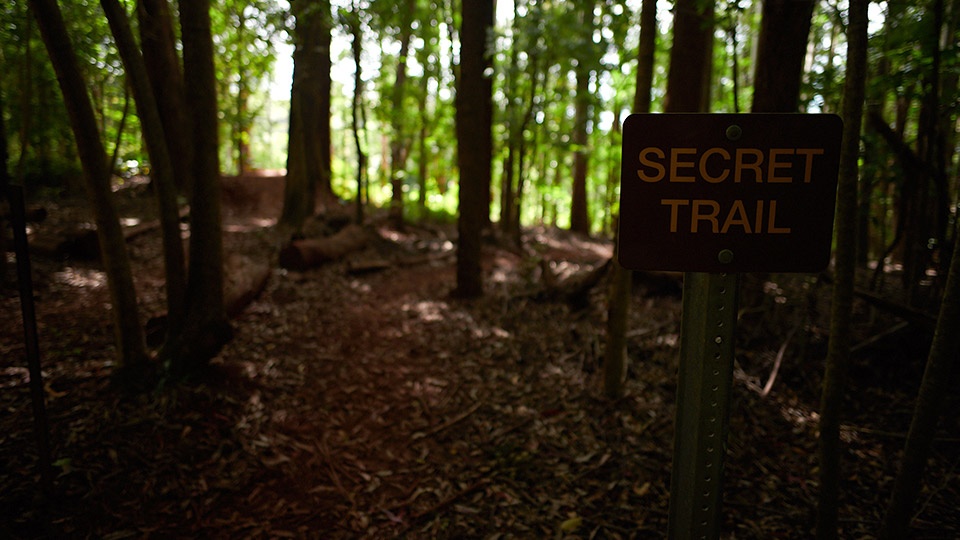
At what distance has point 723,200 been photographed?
142 centimetres

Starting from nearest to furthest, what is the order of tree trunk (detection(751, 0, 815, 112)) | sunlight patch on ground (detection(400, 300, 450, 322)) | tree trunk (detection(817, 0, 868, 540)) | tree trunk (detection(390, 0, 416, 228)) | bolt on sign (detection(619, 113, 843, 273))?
bolt on sign (detection(619, 113, 843, 273)) → tree trunk (detection(817, 0, 868, 540)) → tree trunk (detection(751, 0, 815, 112)) → sunlight patch on ground (detection(400, 300, 450, 322)) → tree trunk (detection(390, 0, 416, 228))

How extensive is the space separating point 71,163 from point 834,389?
1421 centimetres

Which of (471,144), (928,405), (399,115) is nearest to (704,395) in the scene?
(928,405)

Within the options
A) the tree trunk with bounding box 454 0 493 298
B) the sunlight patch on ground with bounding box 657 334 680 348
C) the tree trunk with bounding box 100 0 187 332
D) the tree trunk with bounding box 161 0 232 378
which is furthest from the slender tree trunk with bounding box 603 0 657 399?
the tree trunk with bounding box 100 0 187 332

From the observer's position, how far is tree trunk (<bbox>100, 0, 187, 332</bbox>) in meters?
3.99

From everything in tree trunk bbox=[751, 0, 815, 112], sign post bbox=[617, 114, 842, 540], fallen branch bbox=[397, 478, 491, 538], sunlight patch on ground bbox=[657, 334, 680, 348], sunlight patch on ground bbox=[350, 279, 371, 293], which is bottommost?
fallen branch bbox=[397, 478, 491, 538]

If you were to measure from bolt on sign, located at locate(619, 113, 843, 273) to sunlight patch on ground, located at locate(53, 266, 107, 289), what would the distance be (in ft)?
24.5

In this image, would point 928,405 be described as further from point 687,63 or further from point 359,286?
point 359,286

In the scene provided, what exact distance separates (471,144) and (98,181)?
423 cm

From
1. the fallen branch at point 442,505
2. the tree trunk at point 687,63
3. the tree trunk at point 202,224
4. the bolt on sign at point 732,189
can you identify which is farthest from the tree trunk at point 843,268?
the tree trunk at point 202,224

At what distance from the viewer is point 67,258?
757 cm

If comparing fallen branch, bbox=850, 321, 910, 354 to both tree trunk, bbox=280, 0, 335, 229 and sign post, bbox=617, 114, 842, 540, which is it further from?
tree trunk, bbox=280, 0, 335, 229

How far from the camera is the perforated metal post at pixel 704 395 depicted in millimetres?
1510

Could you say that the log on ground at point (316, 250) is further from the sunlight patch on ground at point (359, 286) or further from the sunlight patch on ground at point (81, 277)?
the sunlight patch on ground at point (81, 277)
